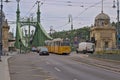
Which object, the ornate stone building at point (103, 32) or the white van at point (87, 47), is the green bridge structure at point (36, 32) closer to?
the ornate stone building at point (103, 32)

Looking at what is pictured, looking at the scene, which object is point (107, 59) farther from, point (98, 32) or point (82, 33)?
point (82, 33)

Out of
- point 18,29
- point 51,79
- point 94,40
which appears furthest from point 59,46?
point 51,79

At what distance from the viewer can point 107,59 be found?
52219 millimetres

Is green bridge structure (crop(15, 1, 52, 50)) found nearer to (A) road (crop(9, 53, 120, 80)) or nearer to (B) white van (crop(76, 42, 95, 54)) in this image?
(B) white van (crop(76, 42, 95, 54))

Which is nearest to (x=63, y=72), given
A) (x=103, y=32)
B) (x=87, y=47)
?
(x=87, y=47)

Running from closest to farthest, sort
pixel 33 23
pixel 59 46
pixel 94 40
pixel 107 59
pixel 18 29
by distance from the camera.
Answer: pixel 107 59 → pixel 59 46 → pixel 94 40 → pixel 18 29 → pixel 33 23

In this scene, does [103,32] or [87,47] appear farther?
[103,32]

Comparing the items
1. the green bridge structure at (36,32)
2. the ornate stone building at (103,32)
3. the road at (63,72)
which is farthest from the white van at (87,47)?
the road at (63,72)

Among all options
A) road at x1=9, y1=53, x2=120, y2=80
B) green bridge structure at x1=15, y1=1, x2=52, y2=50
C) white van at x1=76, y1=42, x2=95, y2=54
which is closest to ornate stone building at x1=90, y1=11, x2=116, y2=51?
white van at x1=76, y1=42, x2=95, y2=54

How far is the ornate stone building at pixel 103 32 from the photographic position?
320 feet

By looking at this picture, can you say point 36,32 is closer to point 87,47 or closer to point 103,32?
point 103,32

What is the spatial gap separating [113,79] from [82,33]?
110m

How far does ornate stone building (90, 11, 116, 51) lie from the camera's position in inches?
3836

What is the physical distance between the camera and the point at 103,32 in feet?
332
